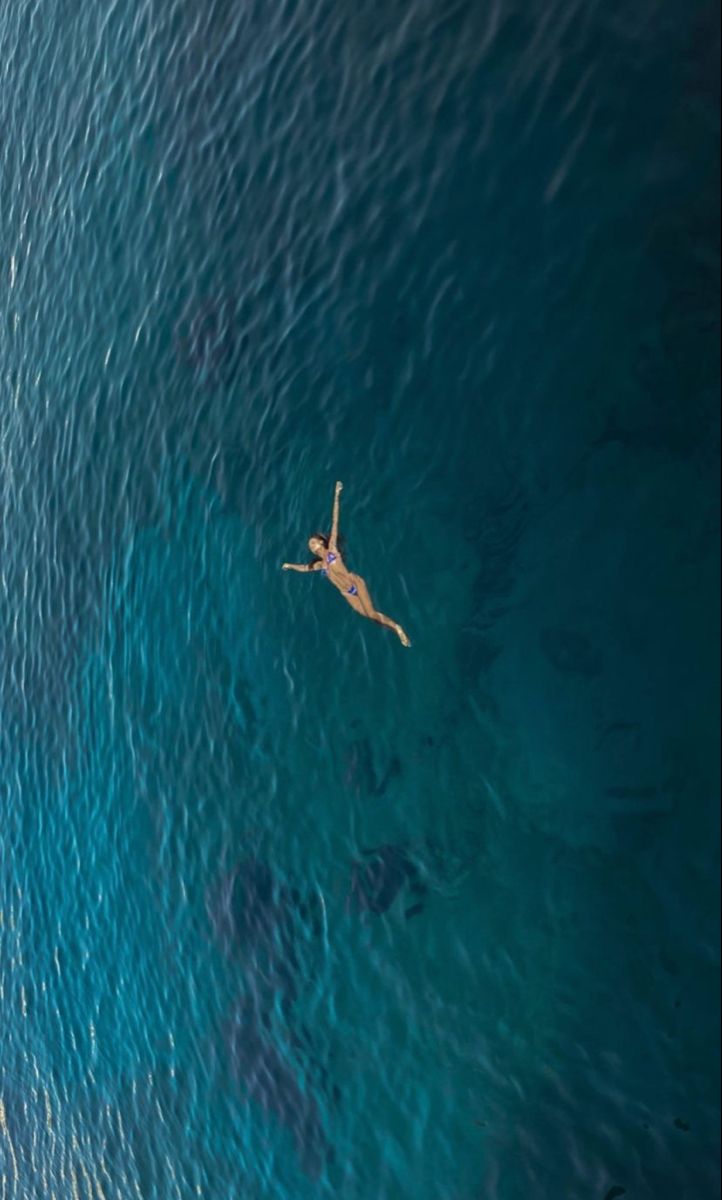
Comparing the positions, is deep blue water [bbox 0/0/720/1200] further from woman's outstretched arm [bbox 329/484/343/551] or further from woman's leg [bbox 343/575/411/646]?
woman's outstretched arm [bbox 329/484/343/551]

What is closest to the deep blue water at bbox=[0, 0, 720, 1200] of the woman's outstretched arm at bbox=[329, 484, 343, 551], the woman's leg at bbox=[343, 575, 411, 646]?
the woman's leg at bbox=[343, 575, 411, 646]

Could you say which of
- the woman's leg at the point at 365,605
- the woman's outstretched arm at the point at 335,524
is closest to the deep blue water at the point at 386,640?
the woman's leg at the point at 365,605

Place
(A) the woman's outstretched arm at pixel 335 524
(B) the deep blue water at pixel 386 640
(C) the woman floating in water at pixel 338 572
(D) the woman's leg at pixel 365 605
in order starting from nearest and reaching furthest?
(B) the deep blue water at pixel 386 640 → (D) the woman's leg at pixel 365 605 → (C) the woman floating in water at pixel 338 572 → (A) the woman's outstretched arm at pixel 335 524

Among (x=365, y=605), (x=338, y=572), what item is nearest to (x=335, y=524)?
(x=338, y=572)

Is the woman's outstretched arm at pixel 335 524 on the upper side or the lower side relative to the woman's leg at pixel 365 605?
upper

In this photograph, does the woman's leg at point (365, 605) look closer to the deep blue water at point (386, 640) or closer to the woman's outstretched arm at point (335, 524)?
the deep blue water at point (386, 640)

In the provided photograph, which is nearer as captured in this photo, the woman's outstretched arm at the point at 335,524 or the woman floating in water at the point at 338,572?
the woman floating in water at the point at 338,572

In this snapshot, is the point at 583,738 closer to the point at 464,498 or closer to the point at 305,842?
the point at 464,498
